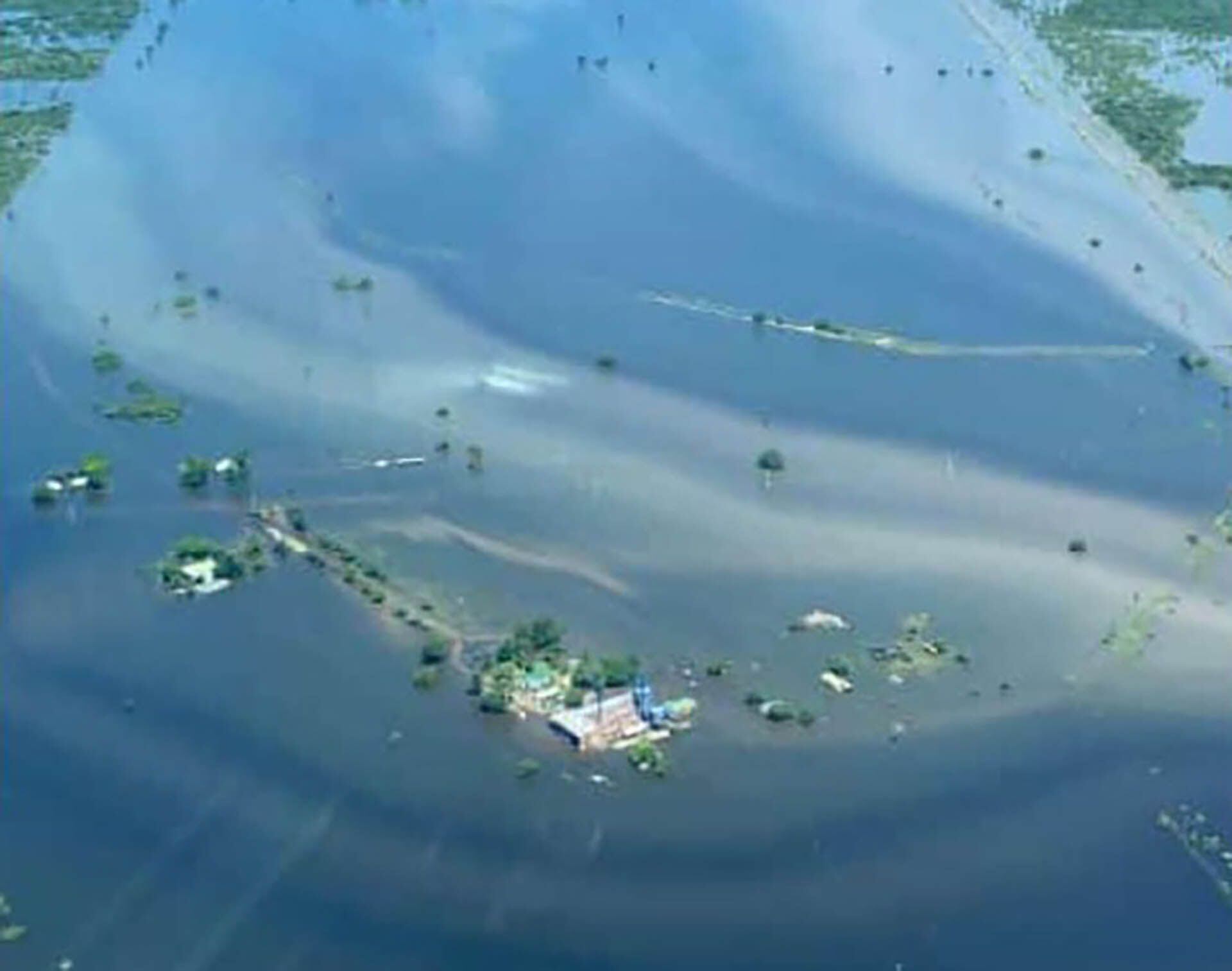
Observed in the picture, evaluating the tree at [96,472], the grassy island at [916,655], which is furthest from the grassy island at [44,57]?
the grassy island at [916,655]

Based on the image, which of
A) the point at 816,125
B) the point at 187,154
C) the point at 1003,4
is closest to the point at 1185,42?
the point at 1003,4

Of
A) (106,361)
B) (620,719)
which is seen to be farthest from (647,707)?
(106,361)

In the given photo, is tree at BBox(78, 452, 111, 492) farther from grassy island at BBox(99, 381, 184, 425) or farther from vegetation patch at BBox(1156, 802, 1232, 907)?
vegetation patch at BBox(1156, 802, 1232, 907)

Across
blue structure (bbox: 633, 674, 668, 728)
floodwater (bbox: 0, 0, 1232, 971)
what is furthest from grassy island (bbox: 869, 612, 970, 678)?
blue structure (bbox: 633, 674, 668, 728)

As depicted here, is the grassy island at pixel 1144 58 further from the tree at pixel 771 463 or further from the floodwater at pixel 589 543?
the tree at pixel 771 463

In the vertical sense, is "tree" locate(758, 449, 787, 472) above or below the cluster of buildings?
above

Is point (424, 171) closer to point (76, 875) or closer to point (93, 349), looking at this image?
point (93, 349)
